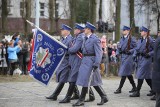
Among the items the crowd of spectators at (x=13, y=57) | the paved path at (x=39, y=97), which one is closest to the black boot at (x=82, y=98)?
the paved path at (x=39, y=97)

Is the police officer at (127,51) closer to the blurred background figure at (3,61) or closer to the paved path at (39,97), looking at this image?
the paved path at (39,97)

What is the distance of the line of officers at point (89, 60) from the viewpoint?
10867 millimetres

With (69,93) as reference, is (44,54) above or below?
above

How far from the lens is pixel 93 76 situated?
10984 millimetres

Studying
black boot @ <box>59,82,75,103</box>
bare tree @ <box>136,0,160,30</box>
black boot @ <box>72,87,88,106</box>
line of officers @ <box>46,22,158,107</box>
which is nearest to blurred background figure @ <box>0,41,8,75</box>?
line of officers @ <box>46,22,158,107</box>

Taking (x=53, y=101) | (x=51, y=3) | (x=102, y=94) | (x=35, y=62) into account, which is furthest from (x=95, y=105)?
(x=51, y=3)

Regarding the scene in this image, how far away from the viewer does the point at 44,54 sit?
37.7ft

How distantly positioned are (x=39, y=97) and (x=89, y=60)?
94.8 inches

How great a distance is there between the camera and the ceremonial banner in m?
11.5

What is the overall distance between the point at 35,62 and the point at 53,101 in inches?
45.0

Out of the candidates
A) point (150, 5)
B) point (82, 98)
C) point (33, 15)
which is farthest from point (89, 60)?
point (33, 15)

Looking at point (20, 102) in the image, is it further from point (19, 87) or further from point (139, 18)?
point (139, 18)

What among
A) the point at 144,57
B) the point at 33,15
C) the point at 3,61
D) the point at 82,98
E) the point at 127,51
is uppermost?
the point at 33,15

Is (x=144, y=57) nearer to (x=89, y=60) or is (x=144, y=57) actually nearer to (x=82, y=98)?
(x=89, y=60)
